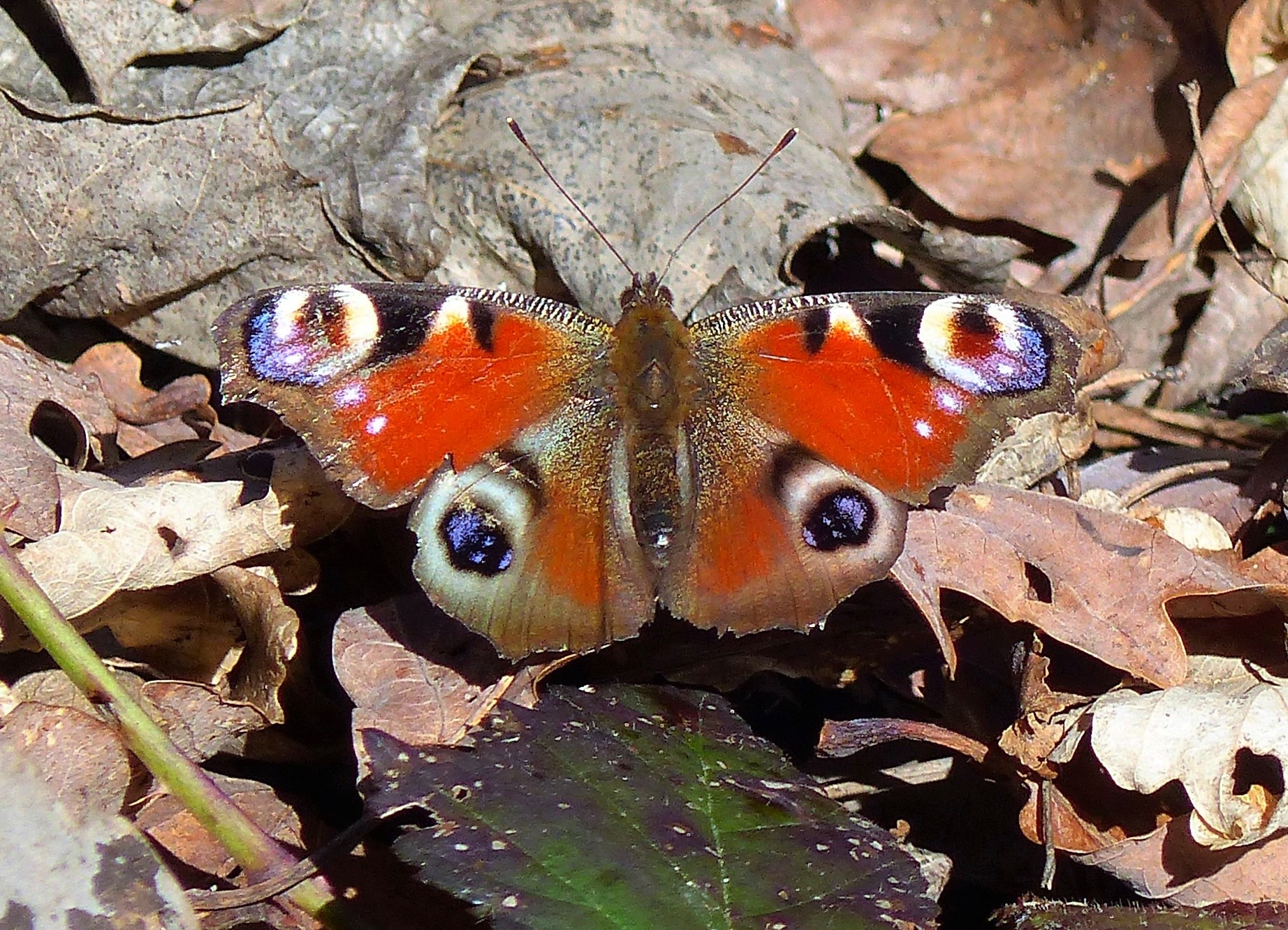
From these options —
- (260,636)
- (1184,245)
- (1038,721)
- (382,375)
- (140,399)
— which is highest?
(382,375)

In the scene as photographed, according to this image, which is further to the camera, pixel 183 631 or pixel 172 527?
pixel 183 631

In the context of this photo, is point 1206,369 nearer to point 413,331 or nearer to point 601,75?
point 601,75

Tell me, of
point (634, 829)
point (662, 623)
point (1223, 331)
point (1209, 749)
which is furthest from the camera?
point (1223, 331)

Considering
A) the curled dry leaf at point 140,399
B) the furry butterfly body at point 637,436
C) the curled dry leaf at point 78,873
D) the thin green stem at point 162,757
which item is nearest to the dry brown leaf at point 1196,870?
the furry butterfly body at point 637,436

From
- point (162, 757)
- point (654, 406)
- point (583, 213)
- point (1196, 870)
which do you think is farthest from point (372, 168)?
point (1196, 870)

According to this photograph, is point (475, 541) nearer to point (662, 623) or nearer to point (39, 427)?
point (662, 623)

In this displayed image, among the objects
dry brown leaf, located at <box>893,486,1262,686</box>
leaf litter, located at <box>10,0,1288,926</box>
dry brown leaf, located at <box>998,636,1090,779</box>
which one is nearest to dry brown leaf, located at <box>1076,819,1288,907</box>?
leaf litter, located at <box>10,0,1288,926</box>
